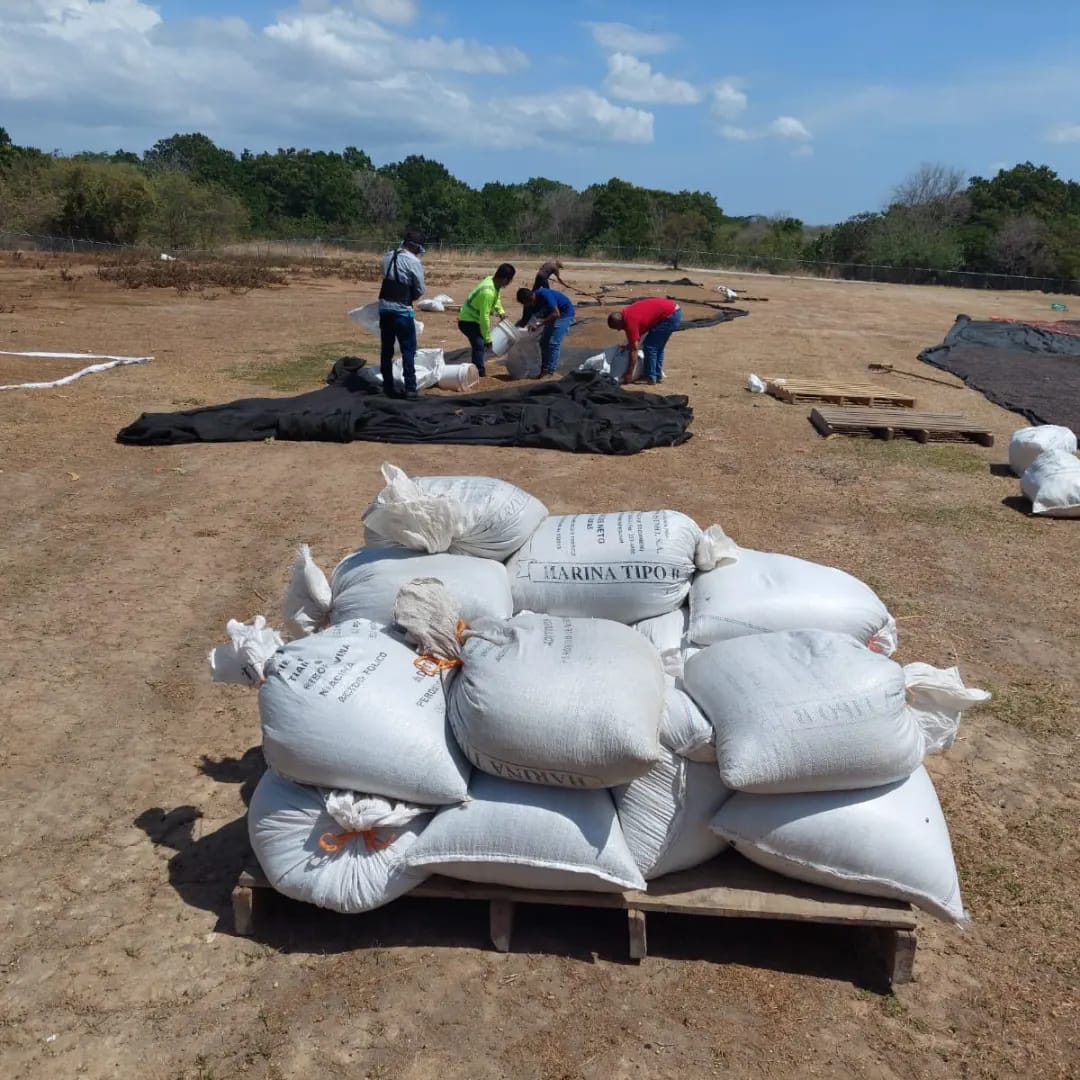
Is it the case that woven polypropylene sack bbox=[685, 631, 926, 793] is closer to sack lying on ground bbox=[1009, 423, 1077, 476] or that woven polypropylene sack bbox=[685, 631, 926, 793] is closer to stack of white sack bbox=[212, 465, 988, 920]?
stack of white sack bbox=[212, 465, 988, 920]

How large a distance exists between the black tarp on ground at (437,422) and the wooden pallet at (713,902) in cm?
548

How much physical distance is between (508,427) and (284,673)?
18.5 ft

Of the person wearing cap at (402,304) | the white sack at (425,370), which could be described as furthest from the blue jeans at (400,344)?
the white sack at (425,370)

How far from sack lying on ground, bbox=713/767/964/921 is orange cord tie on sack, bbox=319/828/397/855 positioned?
91 cm

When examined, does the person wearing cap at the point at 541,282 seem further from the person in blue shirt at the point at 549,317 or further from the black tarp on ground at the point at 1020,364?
the black tarp on ground at the point at 1020,364

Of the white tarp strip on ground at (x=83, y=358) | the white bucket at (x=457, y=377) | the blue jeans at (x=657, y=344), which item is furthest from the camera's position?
the blue jeans at (x=657, y=344)

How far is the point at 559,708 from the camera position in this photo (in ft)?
7.93

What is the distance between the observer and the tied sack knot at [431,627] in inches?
108

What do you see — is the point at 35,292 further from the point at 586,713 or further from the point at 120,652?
the point at 586,713

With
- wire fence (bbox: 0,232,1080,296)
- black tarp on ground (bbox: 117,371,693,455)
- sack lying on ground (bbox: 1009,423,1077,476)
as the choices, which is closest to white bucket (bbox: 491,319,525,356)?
black tarp on ground (bbox: 117,371,693,455)

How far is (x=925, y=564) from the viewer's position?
18.2 feet

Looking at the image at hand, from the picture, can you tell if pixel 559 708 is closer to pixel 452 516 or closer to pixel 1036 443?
pixel 452 516

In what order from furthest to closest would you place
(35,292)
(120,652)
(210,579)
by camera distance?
(35,292) < (210,579) < (120,652)

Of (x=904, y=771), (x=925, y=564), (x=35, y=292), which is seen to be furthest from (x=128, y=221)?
(x=904, y=771)
